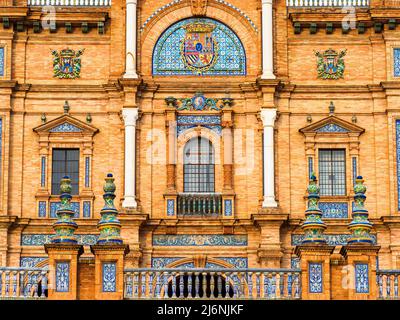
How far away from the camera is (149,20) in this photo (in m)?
45.3

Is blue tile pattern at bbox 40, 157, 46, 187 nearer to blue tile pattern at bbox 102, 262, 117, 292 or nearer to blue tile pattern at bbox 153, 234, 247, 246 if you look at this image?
blue tile pattern at bbox 153, 234, 247, 246

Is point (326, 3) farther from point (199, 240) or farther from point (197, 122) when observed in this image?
point (199, 240)

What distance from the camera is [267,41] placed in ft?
147

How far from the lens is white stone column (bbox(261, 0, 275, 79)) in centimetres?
4450

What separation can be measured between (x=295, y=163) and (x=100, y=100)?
19.6 feet

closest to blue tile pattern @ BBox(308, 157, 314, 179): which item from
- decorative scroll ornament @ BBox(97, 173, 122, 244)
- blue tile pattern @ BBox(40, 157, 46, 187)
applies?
blue tile pattern @ BBox(40, 157, 46, 187)

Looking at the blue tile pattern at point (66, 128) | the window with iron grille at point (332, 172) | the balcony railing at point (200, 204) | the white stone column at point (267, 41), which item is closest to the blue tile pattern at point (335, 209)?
the window with iron grille at point (332, 172)

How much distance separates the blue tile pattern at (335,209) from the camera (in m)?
43.8

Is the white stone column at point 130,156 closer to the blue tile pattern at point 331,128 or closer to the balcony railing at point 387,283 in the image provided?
the blue tile pattern at point 331,128

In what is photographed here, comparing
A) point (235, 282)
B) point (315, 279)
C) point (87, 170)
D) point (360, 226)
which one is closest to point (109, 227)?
point (235, 282)

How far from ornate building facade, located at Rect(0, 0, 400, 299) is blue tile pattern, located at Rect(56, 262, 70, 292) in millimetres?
10662

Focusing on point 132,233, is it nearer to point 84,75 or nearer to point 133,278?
point 84,75
